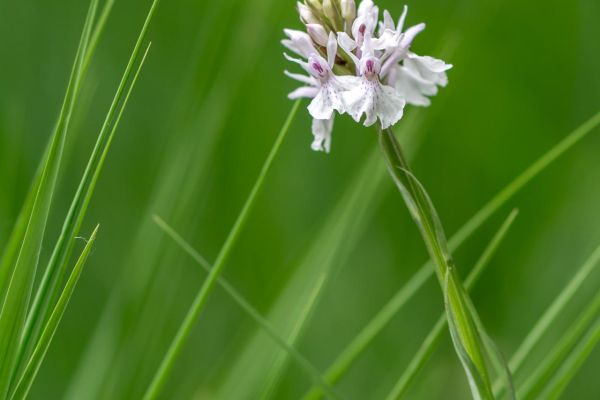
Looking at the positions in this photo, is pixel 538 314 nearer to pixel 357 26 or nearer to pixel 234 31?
pixel 234 31

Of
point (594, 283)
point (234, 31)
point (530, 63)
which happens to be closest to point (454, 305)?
point (594, 283)

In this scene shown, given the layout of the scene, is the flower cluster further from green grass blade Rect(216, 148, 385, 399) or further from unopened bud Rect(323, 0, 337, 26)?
green grass blade Rect(216, 148, 385, 399)

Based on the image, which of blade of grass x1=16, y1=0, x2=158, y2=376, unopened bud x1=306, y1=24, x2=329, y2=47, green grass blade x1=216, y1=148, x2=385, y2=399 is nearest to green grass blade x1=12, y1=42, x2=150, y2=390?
blade of grass x1=16, y1=0, x2=158, y2=376

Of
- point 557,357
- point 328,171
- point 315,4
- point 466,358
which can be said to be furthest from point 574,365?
point 328,171

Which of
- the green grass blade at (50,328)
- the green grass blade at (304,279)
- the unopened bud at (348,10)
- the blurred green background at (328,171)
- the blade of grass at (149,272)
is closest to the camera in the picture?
the green grass blade at (50,328)

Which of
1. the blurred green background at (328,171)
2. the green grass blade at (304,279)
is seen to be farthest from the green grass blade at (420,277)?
the blurred green background at (328,171)

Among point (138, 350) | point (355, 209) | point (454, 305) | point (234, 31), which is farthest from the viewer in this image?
point (234, 31)

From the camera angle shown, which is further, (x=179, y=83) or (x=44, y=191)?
(x=179, y=83)

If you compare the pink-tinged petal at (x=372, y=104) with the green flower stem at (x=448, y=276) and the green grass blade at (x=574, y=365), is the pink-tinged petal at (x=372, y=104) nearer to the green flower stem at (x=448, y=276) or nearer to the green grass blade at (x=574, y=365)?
the green flower stem at (x=448, y=276)
